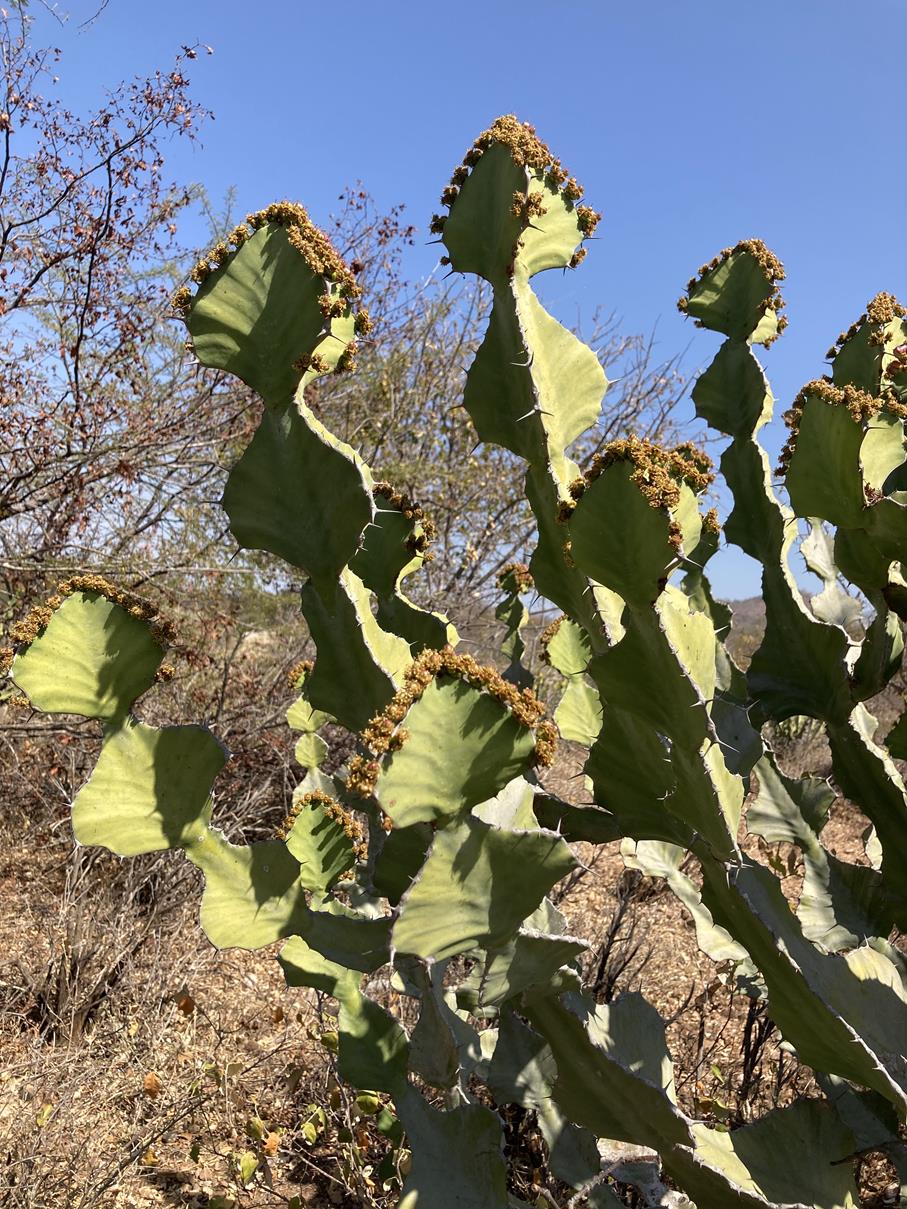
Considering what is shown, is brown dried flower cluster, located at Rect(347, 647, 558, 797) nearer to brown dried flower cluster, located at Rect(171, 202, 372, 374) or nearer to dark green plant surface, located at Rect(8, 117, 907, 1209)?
dark green plant surface, located at Rect(8, 117, 907, 1209)

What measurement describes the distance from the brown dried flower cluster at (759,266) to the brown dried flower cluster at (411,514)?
1088 mm

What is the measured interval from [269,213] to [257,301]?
0.49 ft

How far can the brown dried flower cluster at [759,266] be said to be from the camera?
2410 mm

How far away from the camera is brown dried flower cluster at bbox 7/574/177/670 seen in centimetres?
158

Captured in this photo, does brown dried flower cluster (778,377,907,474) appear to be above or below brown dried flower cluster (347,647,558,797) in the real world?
above

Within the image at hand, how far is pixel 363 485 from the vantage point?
1.60 metres

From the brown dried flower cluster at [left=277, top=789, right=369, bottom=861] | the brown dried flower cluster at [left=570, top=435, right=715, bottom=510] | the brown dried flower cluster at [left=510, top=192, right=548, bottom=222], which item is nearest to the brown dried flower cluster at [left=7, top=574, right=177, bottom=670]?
the brown dried flower cluster at [left=277, top=789, right=369, bottom=861]

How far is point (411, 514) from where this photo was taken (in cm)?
195

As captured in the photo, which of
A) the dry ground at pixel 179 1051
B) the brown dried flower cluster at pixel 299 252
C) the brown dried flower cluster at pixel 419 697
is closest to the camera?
the brown dried flower cluster at pixel 419 697

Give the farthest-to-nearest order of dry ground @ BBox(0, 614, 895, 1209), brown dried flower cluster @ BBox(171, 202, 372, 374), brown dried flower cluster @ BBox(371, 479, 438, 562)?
1. dry ground @ BBox(0, 614, 895, 1209)
2. brown dried flower cluster @ BBox(371, 479, 438, 562)
3. brown dried flower cluster @ BBox(171, 202, 372, 374)

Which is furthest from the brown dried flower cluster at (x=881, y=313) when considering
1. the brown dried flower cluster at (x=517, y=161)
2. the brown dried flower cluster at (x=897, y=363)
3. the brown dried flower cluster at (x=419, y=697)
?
the brown dried flower cluster at (x=419, y=697)

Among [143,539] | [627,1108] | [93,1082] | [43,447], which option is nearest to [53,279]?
[43,447]

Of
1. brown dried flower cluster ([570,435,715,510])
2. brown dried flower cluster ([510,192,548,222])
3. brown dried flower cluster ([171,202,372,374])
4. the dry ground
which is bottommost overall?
the dry ground

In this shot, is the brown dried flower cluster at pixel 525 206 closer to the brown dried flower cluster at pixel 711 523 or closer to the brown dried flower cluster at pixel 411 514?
the brown dried flower cluster at pixel 411 514
